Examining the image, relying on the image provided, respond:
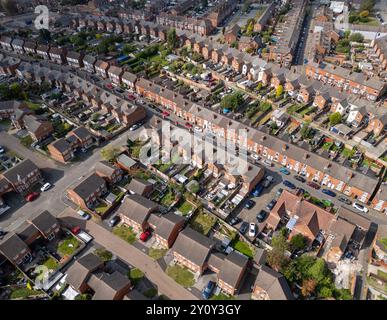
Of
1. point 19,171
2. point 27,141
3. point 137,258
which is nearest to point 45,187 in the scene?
point 19,171

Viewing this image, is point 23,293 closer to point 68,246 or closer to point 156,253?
point 68,246

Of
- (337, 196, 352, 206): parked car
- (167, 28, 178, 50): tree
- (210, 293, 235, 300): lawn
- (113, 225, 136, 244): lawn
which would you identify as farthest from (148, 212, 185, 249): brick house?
(167, 28, 178, 50): tree

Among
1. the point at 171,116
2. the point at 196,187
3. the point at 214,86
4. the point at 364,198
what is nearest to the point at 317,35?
the point at 214,86

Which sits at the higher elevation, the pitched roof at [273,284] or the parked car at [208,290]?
the pitched roof at [273,284]

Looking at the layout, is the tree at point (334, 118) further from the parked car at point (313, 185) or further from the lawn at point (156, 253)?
the lawn at point (156, 253)

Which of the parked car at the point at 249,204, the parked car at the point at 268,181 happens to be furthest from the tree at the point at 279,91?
the parked car at the point at 249,204

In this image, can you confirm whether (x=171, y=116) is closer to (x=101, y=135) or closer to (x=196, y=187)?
(x=101, y=135)

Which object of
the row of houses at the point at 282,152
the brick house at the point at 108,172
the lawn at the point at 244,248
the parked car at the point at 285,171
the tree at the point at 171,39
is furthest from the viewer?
the tree at the point at 171,39
